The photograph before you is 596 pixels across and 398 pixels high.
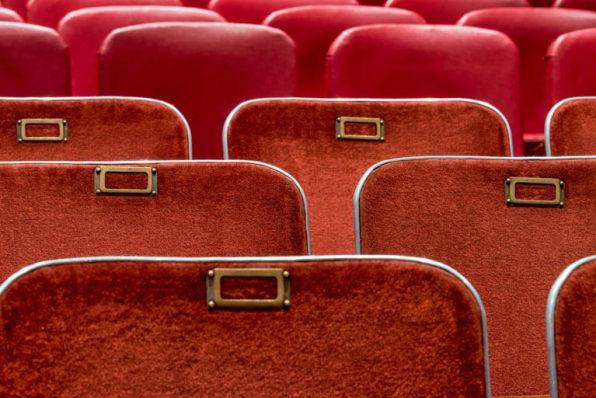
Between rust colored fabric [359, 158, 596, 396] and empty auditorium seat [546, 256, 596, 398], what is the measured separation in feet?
0.46

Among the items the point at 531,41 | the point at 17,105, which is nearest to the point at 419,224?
the point at 17,105

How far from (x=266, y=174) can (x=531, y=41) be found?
0.63m

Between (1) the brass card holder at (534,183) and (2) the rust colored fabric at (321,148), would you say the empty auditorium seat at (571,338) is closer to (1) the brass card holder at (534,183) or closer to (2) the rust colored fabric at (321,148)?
(1) the brass card holder at (534,183)

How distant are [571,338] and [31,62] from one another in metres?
0.60

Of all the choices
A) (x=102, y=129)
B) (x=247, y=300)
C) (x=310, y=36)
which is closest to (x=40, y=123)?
(x=102, y=129)

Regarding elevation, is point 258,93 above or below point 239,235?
above

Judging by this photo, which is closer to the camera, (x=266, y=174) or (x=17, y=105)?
(x=266, y=174)

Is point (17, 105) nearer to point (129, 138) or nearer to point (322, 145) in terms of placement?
point (129, 138)

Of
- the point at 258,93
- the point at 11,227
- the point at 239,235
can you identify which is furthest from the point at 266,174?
the point at 258,93

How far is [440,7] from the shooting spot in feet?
3.63

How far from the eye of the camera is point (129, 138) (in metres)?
0.56

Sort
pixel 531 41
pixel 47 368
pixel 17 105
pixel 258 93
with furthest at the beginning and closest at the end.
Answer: pixel 531 41 < pixel 258 93 < pixel 17 105 < pixel 47 368

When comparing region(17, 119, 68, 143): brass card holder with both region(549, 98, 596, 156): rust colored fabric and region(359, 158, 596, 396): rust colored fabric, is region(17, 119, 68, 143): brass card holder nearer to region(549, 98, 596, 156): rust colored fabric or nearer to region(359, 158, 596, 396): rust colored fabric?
region(359, 158, 596, 396): rust colored fabric

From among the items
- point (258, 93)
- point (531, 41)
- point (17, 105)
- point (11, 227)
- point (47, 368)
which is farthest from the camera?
point (531, 41)
